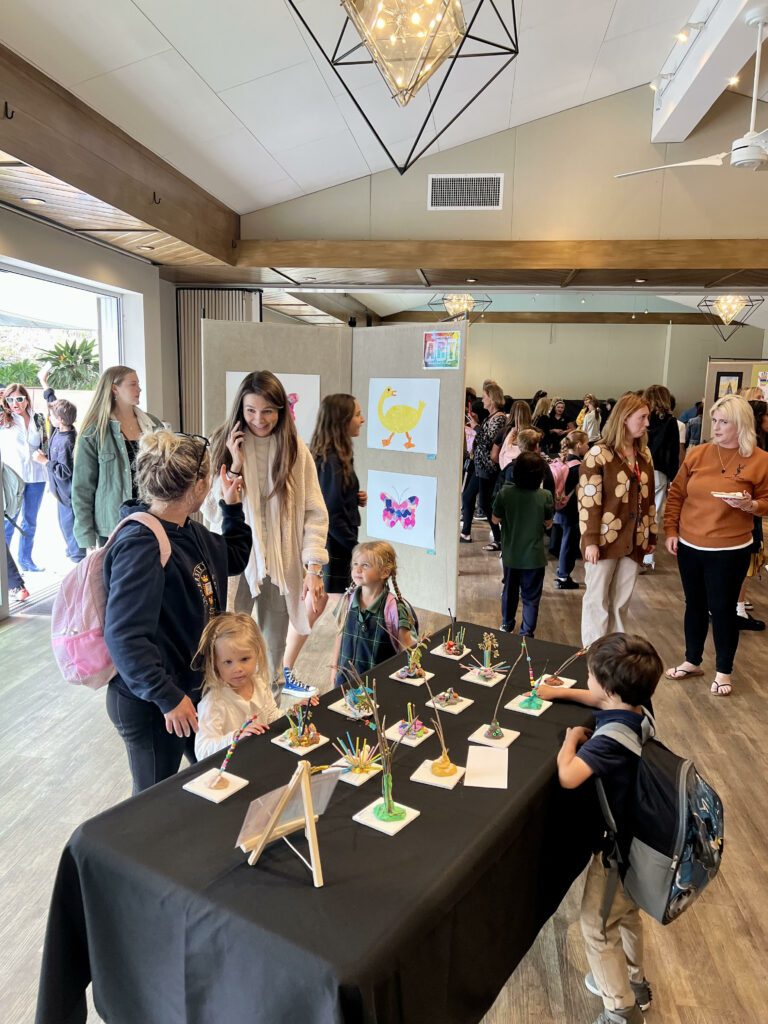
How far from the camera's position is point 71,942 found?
1.40 metres

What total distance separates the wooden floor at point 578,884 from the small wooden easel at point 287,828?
0.54 metres

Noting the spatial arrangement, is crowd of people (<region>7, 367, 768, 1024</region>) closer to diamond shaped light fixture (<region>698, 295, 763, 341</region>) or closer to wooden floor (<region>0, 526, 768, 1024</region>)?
wooden floor (<region>0, 526, 768, 1024</region>)

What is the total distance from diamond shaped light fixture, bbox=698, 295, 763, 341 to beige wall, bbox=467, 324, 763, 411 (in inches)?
5.8

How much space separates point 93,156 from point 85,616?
2.95 m

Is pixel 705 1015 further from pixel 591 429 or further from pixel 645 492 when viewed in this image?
pixel 591 429

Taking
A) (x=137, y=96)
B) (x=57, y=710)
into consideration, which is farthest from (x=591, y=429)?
(x=57, y=710)

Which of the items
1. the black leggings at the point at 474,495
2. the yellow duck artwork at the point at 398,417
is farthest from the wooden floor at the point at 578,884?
the black leggings at the point at 474,495

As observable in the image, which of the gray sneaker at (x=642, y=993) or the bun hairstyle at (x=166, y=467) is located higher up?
the bun hairstyle at (x=166, y=467)

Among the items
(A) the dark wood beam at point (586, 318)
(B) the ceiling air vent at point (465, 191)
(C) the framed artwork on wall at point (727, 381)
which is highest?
(B) the ceiling air vent at point (465, 191)

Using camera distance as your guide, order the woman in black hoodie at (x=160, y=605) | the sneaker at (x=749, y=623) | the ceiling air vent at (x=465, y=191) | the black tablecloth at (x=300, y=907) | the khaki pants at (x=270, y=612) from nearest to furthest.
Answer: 1. the black tablecloth at (x=300, y=907)
2. the woman in black hoodie at (x=160, y=605)
3. the khaki pants at (x=270, y=612)
4. the sneaker at (x=749, y=623)
5. the ceiling air vent at (x=465, y=191)

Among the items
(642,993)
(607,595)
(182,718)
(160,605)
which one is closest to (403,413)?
(607,595)

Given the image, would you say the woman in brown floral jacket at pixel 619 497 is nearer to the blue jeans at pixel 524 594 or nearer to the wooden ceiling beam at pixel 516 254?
the blue jeans at pixel 524 594

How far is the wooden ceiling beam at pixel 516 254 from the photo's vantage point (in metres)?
5.32

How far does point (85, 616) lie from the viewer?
5.59ft
